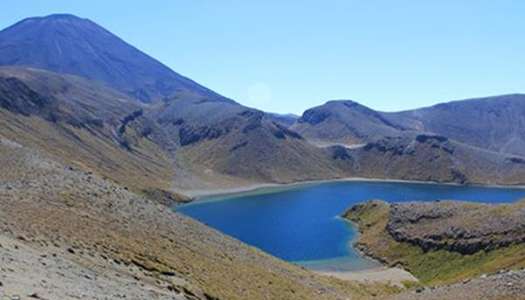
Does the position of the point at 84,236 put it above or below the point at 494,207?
below

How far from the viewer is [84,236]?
4012 cm

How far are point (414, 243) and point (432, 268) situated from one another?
11.6m

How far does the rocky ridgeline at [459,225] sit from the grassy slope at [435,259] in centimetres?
144

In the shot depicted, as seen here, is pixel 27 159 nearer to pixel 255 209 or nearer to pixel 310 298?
pixel 310 298

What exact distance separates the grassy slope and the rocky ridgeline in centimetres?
144

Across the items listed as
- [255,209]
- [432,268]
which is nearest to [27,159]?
[432,268]

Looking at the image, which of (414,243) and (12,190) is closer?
(12,190)

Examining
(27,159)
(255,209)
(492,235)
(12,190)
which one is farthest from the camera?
(255,209)

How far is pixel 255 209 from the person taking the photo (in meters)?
184

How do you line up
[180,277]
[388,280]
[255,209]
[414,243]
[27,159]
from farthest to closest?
[255,209] < [414,243] < [388,280] < [27,159] < [180,277]

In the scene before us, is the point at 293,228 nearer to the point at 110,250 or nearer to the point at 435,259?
the point at 435,259

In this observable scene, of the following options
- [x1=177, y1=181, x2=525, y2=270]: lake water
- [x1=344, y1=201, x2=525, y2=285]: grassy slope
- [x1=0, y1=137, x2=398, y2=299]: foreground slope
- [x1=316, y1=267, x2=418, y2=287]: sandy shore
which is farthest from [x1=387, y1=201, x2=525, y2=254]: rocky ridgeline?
[x1=0, y1=137, x2=398, y2=299]: foreground slope

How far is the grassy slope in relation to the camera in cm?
7831

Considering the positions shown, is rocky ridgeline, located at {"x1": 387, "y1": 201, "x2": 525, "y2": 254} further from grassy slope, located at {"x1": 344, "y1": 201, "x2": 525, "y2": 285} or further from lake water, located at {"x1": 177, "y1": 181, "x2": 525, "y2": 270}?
lake water, located at {"x1": 177, "y1": 181, "x2": 525, "y2": 270}
